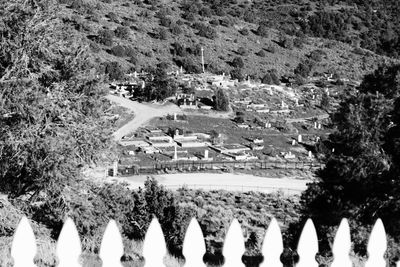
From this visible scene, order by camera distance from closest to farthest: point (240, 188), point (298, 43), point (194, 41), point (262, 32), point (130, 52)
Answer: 1. point (240, 188)
2. point (130, 52)
3. point (194, 41)
4. point (298, 43)
5. point (262, 32)

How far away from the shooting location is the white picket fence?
3033 millimetres

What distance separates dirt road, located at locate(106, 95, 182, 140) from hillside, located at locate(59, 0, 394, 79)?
215 inches

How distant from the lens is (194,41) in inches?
2083

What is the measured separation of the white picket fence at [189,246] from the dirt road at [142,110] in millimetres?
29264

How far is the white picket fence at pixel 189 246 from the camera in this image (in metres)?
3.03

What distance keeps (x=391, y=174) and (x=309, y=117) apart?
89.9 feet

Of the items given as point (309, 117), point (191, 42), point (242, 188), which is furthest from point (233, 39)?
point (242, 188)

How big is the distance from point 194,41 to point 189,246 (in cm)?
5053

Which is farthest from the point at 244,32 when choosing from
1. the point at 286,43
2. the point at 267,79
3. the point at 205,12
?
the point at 267,79

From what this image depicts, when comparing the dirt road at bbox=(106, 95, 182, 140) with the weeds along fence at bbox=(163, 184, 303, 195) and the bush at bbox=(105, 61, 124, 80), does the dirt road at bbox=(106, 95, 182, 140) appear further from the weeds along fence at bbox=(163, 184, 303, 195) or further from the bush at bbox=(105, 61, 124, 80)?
the weeds along fence at bbox=(163, 184, 303, 195)

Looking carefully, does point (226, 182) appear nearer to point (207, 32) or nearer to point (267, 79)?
point (267, 79)

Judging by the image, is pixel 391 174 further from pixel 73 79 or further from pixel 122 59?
pixel 122 59

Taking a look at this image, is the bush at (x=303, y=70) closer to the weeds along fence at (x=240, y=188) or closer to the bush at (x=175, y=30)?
the bush at (x=175, y=30)

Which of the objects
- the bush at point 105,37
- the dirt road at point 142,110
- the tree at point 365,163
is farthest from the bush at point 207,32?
the tree at point 365,163
